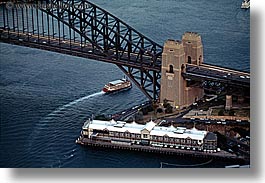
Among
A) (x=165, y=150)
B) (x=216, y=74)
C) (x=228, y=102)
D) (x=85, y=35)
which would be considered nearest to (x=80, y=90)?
(x=165, y=150)

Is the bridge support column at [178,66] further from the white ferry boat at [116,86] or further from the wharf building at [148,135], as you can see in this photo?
the wharf building at [148,135]

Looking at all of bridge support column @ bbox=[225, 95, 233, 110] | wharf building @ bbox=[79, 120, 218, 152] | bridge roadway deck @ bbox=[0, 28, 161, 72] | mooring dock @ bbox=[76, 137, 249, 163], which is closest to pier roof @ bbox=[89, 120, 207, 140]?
wharf building @ bbox=[79, 120, 218, 152]

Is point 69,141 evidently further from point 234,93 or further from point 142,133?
point 234,93

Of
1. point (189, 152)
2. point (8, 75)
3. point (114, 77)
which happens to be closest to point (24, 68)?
point (8, 75)

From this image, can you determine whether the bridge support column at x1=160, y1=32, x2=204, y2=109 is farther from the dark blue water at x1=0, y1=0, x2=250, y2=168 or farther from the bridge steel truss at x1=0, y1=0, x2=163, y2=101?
the bridge steel truss at x1=0, y1=0, x2=163, y2=101

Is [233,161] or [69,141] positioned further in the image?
[69,141]

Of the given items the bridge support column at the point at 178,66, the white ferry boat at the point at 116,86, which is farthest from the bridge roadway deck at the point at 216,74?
the white ferry boat at the point at 116,86

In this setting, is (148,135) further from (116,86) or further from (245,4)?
(245,4)
